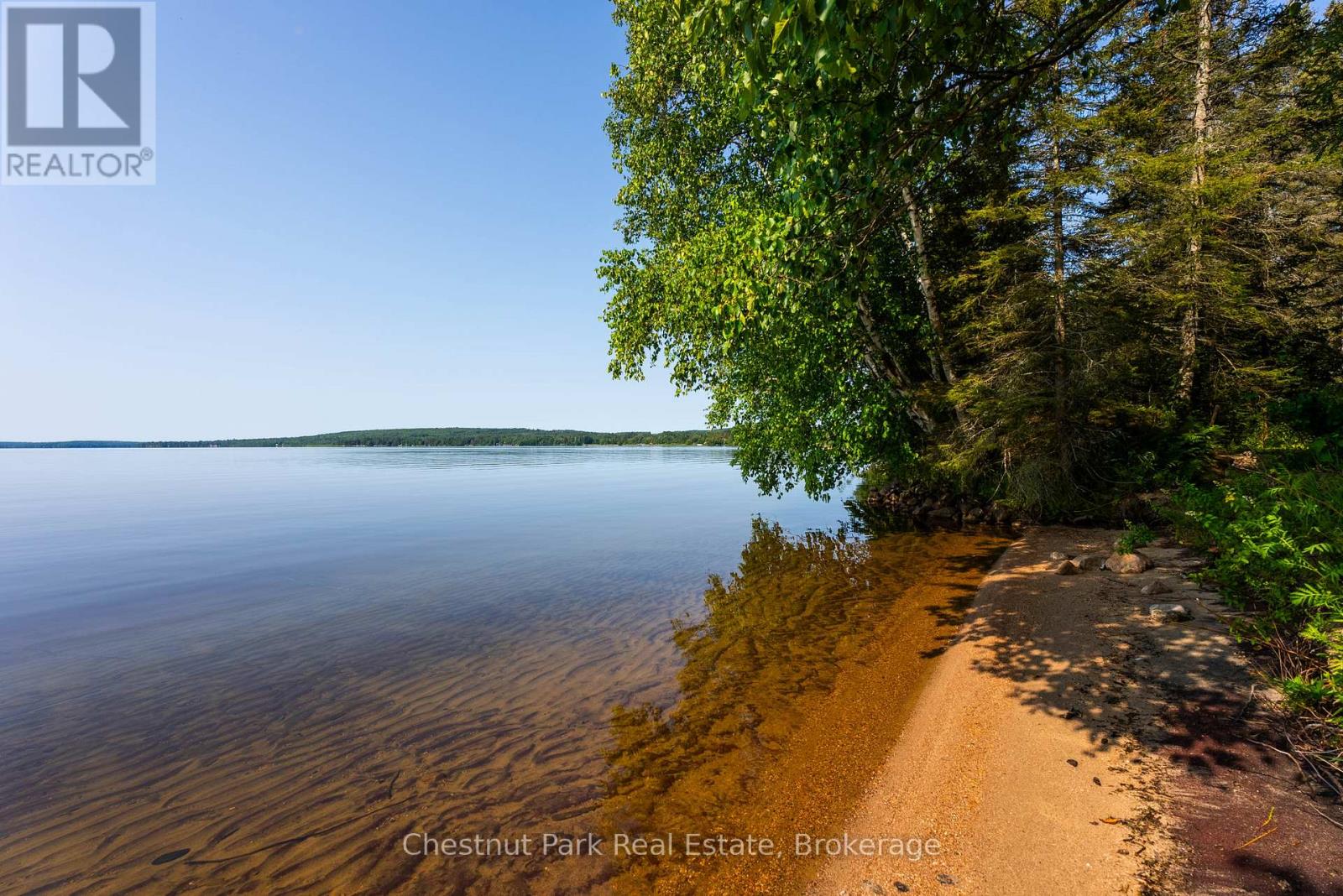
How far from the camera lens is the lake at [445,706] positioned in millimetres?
4641

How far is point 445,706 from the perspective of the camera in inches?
286

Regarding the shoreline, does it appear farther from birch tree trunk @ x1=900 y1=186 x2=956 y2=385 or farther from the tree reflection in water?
birch tree trunk @ x1=900 y1=186 x2=956 y2=385

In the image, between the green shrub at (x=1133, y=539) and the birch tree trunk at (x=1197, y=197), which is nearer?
the green shrub at (x=1133, y=539)

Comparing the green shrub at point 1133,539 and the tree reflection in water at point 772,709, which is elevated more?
the green shrub at point 1133,539

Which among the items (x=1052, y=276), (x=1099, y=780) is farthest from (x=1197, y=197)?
(x=1099, y=780)

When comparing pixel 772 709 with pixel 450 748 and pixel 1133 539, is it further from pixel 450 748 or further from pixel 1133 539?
pixel 1133 539

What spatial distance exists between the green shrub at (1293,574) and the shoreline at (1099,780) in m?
0.43

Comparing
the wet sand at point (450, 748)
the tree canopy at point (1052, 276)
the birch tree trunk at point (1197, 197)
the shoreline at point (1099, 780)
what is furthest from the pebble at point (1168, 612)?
the birch tree trunk at point (1197, 197)

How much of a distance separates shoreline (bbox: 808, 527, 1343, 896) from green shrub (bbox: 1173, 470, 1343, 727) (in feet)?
1.41

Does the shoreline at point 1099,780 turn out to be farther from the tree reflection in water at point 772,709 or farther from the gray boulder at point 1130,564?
the gray boulder at point 1130,564

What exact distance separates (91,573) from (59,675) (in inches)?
409

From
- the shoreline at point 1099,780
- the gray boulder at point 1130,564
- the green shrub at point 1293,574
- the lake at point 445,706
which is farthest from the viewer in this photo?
the gray boulder at point 1130,564

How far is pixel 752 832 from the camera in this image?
15.0 feet

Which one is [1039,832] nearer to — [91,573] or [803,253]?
[803,253]
